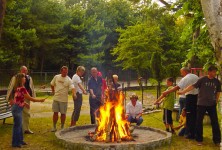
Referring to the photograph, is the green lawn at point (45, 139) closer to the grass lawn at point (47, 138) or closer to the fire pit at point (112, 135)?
the grass lawn at point (47, 138)

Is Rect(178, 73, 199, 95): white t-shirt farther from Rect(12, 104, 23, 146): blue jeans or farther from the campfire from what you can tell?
Rect(12, 104, 23, 146): blue jeans

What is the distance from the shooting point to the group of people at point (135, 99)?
808 cm

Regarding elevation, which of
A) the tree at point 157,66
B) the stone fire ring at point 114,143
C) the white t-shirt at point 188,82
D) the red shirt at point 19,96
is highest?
the tree at point 157,66

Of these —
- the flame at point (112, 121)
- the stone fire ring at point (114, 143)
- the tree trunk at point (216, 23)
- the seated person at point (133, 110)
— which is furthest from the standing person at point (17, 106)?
the tree trunk at point (216, 23)

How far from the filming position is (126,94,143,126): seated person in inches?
394

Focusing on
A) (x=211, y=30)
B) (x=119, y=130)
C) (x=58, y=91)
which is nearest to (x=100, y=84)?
(x=58, y=91)

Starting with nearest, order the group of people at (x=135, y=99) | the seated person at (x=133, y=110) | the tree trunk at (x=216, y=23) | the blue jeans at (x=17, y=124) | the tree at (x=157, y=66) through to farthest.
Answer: the tree trunk at (x=216, y=23) → the blue jeans at (x=17, y=124) → the group of people at (x=135, y=99) → the seated person at (x=133, y=110) → the tree at (x=157, y=66)

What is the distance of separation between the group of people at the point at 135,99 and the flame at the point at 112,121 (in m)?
0.64

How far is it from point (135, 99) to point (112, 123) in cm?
165

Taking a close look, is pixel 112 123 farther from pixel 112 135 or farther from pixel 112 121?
pixel 112 135

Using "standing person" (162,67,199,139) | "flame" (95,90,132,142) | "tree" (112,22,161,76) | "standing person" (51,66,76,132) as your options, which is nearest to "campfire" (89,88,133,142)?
"flame" (95,90,132,142)

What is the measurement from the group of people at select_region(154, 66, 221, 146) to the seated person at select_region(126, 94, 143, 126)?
2.65 ft

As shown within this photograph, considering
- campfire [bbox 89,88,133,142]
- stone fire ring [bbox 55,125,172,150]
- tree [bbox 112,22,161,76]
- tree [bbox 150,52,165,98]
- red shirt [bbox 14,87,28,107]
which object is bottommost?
stone fire ring [bbox 55,125,172,150]

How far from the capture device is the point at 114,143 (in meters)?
7.91
